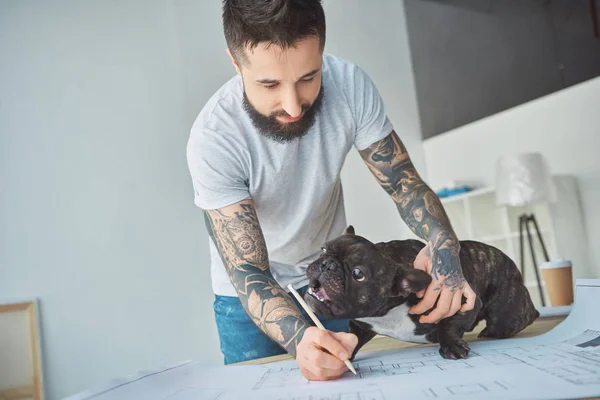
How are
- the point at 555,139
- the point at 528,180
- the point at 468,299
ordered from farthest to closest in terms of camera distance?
the point at 555,139 → the point at 528,180 → the point at 468,299

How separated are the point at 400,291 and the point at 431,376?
0.79 feet

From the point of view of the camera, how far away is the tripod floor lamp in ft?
10.8

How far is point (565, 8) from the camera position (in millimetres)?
3434

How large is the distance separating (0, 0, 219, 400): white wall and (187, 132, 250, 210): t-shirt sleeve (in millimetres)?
2457

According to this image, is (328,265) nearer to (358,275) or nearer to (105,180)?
(358,275)

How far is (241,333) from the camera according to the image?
168 cm

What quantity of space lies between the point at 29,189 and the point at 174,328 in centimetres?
129

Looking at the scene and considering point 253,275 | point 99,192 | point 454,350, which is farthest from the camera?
point 99,192

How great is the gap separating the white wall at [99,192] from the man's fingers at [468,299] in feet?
9.64

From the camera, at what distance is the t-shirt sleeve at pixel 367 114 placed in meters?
1.57

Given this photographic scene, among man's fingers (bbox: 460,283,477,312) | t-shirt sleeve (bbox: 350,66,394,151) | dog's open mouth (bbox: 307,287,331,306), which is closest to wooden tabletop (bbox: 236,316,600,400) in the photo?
man's fingers (bbox: 460,283,477,312)

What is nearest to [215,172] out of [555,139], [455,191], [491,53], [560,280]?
[560,280]

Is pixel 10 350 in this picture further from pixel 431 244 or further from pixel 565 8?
pixel 565 8

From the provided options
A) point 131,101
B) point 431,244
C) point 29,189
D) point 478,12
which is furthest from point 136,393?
point 478,12
